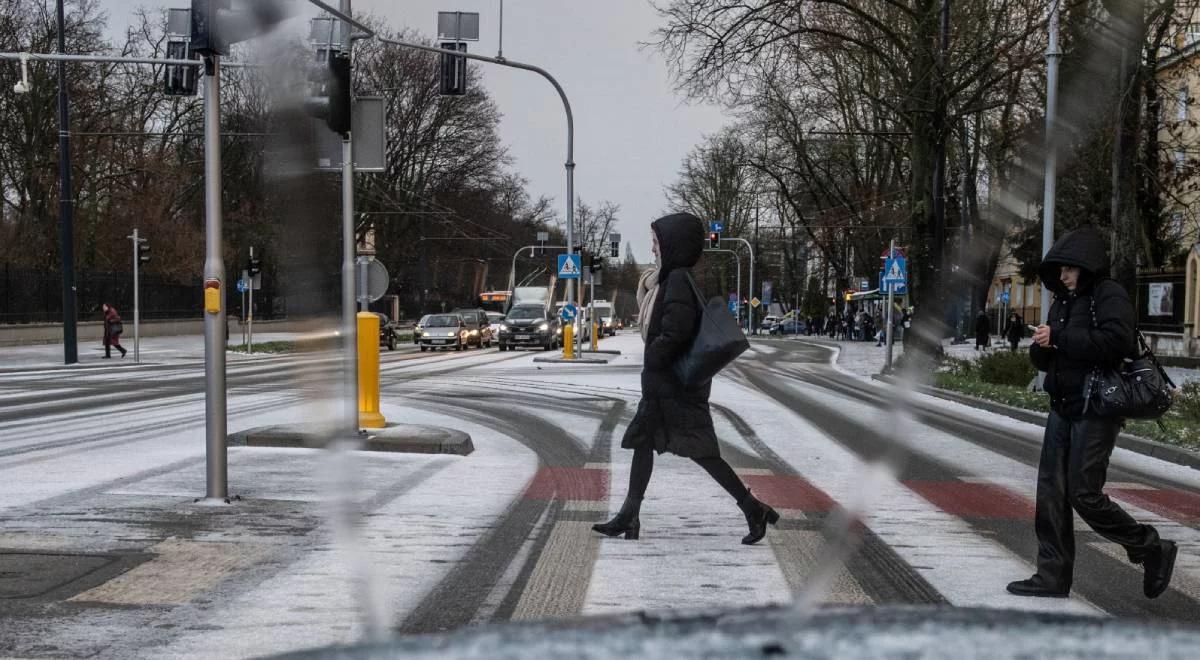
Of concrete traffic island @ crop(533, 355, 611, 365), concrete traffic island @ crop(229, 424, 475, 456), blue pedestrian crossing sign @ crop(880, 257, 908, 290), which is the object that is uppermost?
blue pedestrian crossing sign @ crop(880, 257, 908, 290)

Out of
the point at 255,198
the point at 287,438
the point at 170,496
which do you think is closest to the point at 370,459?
the point at 287,438

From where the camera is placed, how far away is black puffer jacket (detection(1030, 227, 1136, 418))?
5.16 m

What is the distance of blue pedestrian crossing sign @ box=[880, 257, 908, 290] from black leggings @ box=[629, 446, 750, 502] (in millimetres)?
20837

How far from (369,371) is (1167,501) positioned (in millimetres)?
6878

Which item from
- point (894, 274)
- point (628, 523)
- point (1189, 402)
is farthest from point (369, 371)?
point (894, 274)

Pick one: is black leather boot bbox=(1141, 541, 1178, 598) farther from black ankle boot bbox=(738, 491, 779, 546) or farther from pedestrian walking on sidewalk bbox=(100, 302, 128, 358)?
pedestrian walking on sidewalk bbox=(100, 302, 128, 358)

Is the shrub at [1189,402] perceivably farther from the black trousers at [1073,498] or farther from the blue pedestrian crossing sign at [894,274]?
the blue pedestrian crossing sign at [894,274]

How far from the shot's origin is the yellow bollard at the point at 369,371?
10930 millimetres

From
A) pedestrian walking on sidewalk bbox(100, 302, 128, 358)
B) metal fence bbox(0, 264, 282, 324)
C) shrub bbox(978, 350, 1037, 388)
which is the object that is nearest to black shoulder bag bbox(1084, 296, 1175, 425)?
shrub bbox(978, 350, 1037, 388)

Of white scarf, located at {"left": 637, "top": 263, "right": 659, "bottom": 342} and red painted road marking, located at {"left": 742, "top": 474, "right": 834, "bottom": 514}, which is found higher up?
white scarf, located at {"left": 637, "top": 263, "right": 659, "bottom": 342}

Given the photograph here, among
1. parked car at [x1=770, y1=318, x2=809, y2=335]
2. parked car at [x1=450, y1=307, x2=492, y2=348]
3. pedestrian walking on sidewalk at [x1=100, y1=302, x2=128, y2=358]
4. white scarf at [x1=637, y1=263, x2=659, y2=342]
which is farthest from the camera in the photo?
parked car at [x1=770, y1=318, x2=809, y2=335]

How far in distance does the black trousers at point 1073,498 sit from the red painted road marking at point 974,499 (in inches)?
88.0

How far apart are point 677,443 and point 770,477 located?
3159 millimetres

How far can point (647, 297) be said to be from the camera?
6.70 m
